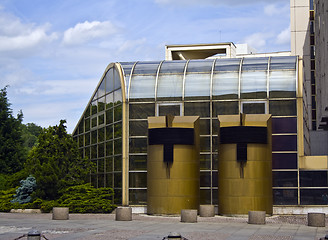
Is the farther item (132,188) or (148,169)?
(132,188)

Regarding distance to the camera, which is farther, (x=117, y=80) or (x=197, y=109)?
(x=117, y=80)

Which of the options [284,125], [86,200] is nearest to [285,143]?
[284,125]

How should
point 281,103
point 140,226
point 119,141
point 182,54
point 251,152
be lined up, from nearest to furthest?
point 140,226, point 251,152, point 281,103, point 119,141, point 182,54

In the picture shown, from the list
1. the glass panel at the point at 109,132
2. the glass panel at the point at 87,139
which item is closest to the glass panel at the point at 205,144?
the glass panel at the point at 109,132

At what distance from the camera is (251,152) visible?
3925cm

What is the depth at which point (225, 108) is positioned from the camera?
142ft

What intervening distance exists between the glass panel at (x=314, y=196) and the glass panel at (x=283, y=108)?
5599 mm

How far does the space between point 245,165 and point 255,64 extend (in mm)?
8859

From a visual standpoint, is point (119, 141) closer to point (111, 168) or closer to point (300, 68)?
point (111, 168)

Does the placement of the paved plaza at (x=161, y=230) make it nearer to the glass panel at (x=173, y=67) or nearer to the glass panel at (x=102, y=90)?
the glass panel at (x=173, y=67)

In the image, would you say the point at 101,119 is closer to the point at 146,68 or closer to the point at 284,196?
the point at 146,68

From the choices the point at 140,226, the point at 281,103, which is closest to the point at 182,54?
the point at 281,103

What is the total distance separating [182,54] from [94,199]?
24709 millimetres

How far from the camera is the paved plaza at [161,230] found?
25750 millimetres
